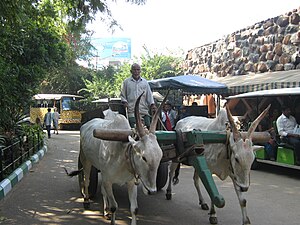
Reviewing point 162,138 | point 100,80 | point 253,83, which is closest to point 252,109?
point 253,83

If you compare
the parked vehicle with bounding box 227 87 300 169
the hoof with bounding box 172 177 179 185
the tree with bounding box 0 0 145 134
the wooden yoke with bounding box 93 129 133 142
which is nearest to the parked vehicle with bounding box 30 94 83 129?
the tree with bounding box 0 0 145 134

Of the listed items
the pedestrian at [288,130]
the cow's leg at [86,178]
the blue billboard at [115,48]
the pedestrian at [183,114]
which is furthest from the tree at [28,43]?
the blue billboard at [115,48]

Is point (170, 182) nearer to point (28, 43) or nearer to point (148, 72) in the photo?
point (28, 43)

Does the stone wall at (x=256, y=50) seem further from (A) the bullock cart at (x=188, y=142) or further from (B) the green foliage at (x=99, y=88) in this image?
(B) the green foliage at (x=99, y=88)

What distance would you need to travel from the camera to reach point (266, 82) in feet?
39.0

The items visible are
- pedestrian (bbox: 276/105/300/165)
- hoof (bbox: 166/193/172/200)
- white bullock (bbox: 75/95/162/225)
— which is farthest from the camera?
pedestrian (bbox: 276/105/300/165)

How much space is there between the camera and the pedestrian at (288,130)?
7912 millimetres

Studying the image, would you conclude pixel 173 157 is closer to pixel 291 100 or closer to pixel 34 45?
pixel 291 100

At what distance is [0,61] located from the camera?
704 centimetres

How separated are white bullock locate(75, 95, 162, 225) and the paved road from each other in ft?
1.55

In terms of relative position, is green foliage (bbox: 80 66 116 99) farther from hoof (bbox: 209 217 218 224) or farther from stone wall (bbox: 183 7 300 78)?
hoof (bbox: 209 217 218 224)

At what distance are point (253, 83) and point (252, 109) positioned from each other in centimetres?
277

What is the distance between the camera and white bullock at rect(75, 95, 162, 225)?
3705mm

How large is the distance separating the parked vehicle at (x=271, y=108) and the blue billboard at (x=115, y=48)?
59.5 metres
